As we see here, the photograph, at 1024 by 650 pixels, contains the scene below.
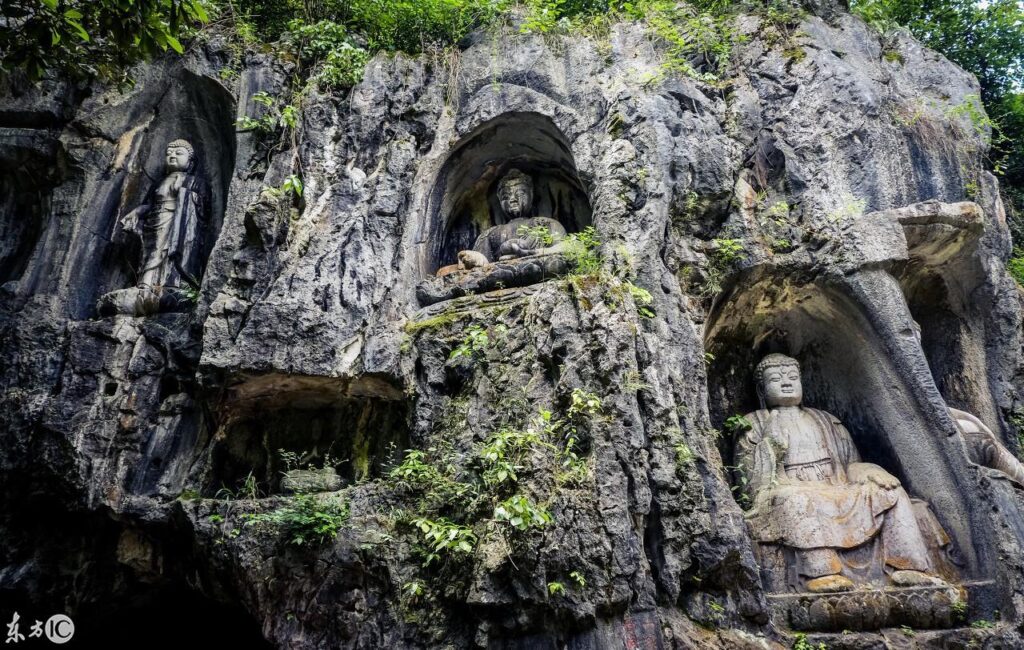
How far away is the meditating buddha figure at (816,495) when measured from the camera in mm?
6555

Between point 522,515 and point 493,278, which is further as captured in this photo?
point 493,278

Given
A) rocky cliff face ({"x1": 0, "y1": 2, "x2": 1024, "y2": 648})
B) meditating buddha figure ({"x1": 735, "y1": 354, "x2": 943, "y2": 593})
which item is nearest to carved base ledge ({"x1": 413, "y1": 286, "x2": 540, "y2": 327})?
rocky cliff face ({"x1": 0, "y1": 2, "x2": 1024, "y2": 648})

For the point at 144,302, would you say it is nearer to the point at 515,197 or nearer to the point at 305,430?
the point at 305,430

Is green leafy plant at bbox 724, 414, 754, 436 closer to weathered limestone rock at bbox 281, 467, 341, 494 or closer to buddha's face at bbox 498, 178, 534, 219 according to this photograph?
buddha's face at bbox 498, 178, 534, 219

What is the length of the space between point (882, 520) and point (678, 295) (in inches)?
108

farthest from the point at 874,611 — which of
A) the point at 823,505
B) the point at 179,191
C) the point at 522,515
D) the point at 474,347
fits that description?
the point at 179,191

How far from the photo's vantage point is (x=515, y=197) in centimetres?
909

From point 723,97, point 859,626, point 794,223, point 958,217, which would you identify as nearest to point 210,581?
point 859,626

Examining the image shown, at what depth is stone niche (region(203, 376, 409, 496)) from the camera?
728cm

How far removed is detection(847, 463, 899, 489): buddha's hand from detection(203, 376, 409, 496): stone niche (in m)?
4.41

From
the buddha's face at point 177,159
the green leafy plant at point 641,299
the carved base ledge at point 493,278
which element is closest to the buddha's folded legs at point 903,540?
the green leafy plant at point 641,299

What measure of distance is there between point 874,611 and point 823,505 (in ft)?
3.47

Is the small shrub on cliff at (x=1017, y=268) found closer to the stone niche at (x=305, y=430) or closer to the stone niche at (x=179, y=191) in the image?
the stone niche at (x=305, y=430)

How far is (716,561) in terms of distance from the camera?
18.6 ft
